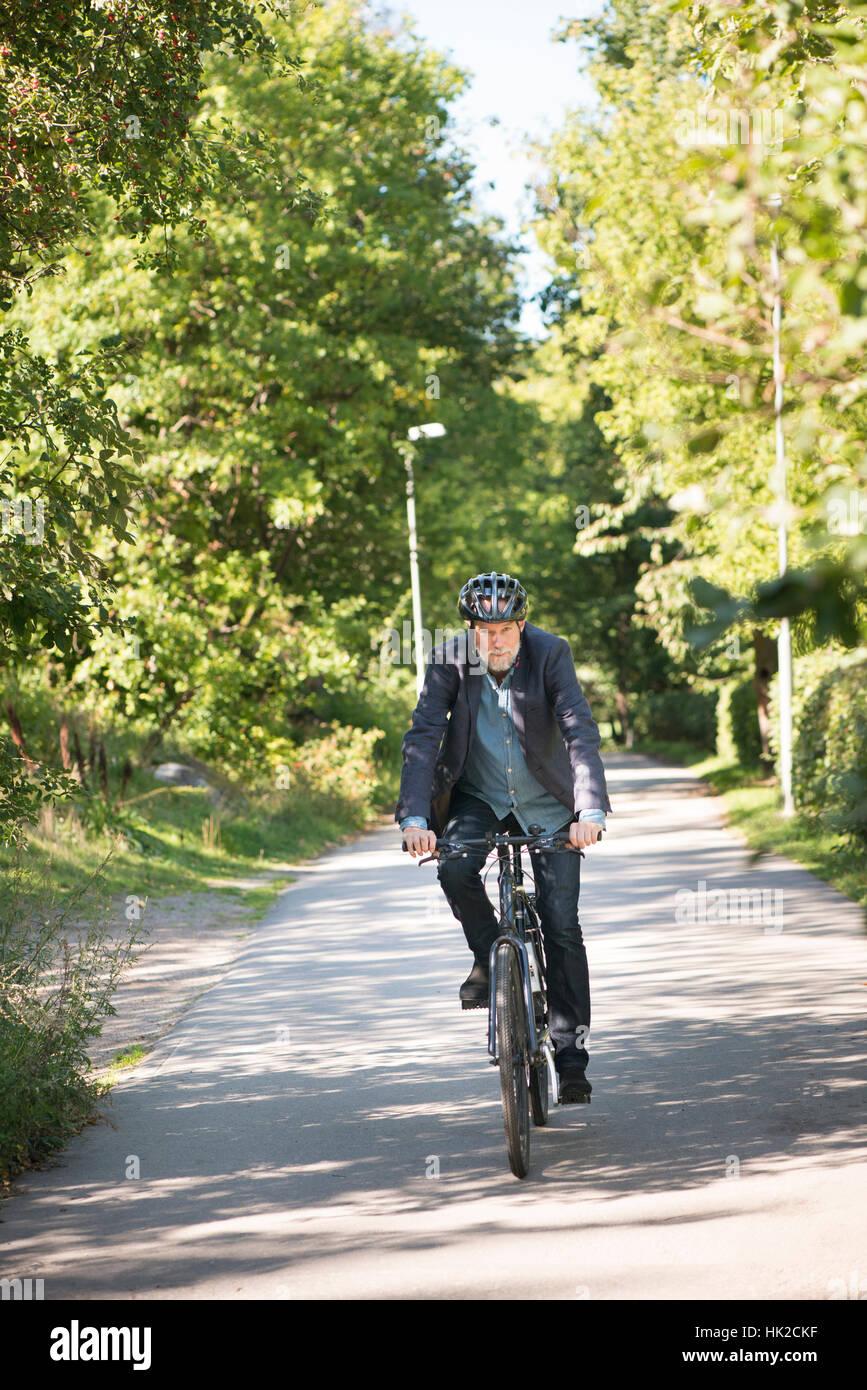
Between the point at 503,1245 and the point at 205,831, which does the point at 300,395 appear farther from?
the point at 503,1245

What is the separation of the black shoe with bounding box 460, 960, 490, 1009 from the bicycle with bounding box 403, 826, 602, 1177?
0.77ft

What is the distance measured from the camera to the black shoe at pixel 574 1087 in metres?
6.14

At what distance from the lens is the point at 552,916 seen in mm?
6215

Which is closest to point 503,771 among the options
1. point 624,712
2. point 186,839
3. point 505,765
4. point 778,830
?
point 505,765

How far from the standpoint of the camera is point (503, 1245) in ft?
15.5

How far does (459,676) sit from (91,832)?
9764 mm

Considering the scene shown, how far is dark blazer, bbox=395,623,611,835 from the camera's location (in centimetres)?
614

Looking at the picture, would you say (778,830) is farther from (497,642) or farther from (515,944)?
(515,944)

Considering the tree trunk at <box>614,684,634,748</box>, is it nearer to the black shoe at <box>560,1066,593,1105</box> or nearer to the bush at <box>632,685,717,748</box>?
the bush at <box>632,685,717,748</box>

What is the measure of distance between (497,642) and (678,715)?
40.0 meters

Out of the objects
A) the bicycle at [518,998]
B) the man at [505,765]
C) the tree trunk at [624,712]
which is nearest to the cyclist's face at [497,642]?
the man at [505,765]

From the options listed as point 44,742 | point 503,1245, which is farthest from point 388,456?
point 503,1245

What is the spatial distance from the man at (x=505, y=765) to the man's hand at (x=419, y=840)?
177mm

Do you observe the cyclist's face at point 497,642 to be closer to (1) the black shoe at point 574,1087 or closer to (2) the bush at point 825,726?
(1) the black shoe at point 574,1087
